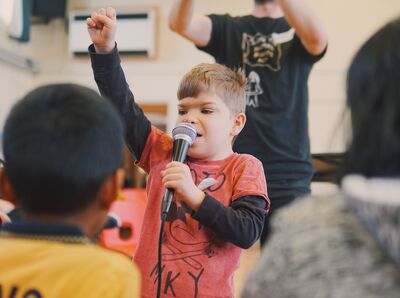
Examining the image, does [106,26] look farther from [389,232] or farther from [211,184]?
[389,232]

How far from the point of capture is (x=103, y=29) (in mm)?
1000

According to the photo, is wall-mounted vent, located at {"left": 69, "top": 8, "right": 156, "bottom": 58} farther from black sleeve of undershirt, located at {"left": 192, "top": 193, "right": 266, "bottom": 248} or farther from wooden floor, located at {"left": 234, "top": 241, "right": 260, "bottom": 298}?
black sleeve of undershirt, located at {"left": 192, "top": 193, "right": 266, "bottom": 248}

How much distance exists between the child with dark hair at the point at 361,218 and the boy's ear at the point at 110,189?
0.23 m

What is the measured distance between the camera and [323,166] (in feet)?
7.20

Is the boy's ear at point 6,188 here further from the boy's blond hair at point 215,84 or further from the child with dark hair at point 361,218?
the boy's blond hair at point 215,84

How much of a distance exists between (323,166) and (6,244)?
1801 millimetres

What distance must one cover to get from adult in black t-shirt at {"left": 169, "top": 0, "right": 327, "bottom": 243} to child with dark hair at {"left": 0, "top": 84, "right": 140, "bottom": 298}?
2.71 feet

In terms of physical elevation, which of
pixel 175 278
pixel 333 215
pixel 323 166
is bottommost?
pixel 323 166

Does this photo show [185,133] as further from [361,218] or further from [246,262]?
[246,262]

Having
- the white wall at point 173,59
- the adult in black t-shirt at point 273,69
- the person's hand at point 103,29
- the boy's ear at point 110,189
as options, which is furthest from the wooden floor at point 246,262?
the boy's ear at point 110,189

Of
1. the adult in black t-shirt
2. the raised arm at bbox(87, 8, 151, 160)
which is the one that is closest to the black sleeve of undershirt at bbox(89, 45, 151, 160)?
the raised arm at bbox(87, 8, 151, 160)

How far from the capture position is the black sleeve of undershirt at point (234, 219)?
0.87 metres

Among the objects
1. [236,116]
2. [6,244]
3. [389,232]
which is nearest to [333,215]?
[389,232]

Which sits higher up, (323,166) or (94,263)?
(94,263)
